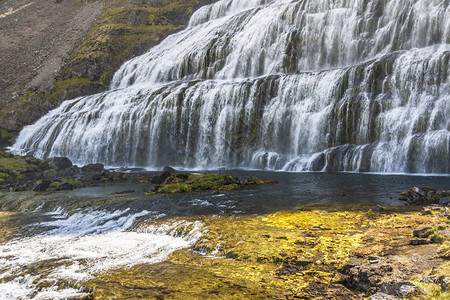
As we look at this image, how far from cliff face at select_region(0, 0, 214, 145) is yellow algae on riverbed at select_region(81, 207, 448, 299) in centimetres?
4537

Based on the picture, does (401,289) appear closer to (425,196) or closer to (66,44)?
(425,196)

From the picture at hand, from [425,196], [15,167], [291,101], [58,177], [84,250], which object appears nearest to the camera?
[84,250]

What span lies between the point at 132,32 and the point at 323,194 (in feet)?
178

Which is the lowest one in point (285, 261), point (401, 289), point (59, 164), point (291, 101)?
point (59, 164)

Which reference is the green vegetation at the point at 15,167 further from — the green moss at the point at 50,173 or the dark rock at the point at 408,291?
the dark rock at the point at 408,291

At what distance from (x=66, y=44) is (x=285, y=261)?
210ft

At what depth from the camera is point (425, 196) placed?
498 inches

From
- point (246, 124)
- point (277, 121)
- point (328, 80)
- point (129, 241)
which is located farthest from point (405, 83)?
point (129, 241)

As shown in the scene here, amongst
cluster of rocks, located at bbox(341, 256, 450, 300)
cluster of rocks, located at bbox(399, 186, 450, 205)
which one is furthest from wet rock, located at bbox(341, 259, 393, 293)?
cluster of rocks, located at bbox(399, 186, 450, 205)

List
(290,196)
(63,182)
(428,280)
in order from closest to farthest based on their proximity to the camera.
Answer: (428,280) < (290,196) < (63,182)

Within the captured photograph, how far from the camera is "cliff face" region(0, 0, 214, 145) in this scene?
51188 millimetres

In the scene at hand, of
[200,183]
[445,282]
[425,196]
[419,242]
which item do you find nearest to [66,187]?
[200,183]

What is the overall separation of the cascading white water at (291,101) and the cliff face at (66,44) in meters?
7.11

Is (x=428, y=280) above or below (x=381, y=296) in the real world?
above
